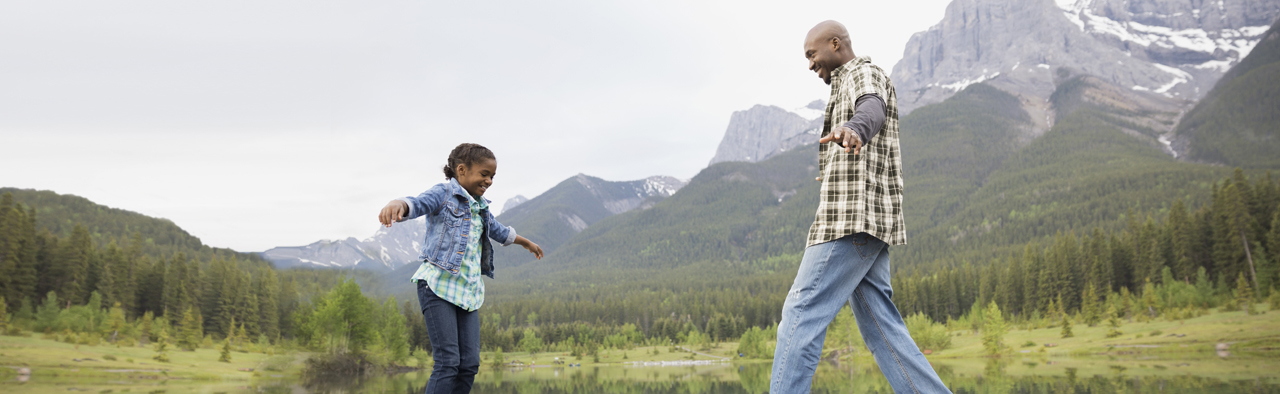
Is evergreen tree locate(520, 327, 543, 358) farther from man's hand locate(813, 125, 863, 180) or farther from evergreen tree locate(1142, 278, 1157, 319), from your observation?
man's hand locate(813, 125, 863, 180)

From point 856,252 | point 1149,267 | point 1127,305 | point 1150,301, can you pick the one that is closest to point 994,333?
point 1150,301

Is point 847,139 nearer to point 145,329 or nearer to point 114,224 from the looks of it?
point 145,329

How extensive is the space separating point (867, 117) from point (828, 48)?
3.53 ft

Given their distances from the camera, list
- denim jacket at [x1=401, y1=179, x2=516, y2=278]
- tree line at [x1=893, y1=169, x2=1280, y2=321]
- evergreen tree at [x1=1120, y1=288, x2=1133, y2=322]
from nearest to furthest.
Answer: denim jacket at [x1=401, y1=179, x2=516, y2=278] → tree line at [x1=893, y1=169, x2=1280, y2=321] → evergreen tree at [x1=1120, y1=288, x2=1133, y2=322]

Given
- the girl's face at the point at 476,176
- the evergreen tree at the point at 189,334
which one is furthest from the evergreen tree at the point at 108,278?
the girl's face at the point at 476,176

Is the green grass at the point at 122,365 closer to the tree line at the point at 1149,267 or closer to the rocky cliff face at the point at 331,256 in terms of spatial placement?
the rocky cliff face at the point at 331,256

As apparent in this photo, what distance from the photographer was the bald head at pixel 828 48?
4.73m

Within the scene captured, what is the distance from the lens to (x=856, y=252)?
13.9ft

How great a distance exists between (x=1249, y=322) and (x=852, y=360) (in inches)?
1218

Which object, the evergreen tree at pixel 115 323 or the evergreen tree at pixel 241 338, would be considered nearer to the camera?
the evergreen tree at pixel 115 323

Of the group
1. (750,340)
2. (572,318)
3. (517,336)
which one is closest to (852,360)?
Answer: (750,340)

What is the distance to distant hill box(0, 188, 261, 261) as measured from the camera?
73294mm

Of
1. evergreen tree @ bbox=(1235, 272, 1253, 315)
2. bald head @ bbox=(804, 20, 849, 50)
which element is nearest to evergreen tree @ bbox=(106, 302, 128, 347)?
bald head @ bbox=(804, 20, 849, 50)

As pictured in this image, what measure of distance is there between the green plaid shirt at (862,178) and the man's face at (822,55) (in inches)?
6.8
